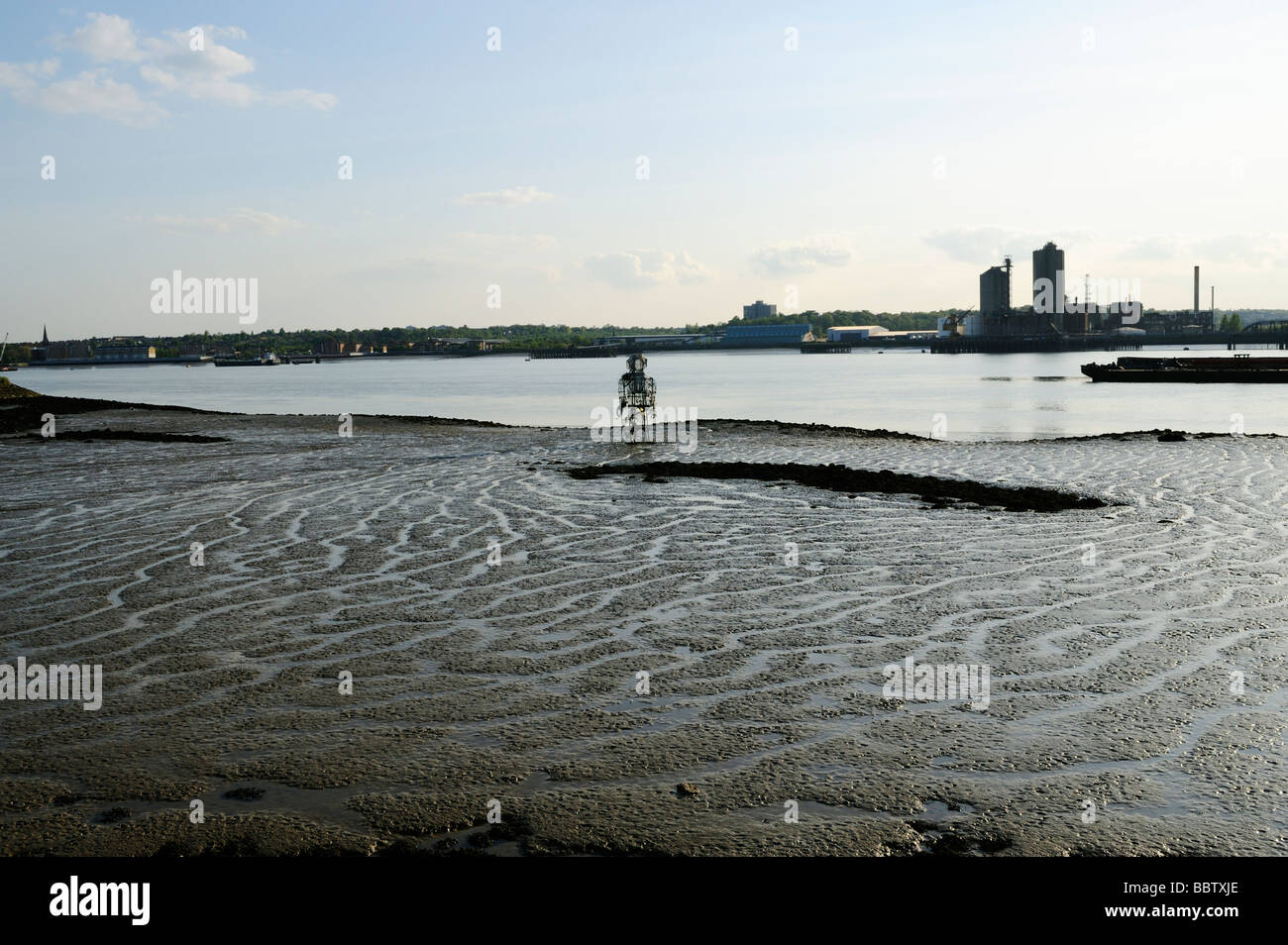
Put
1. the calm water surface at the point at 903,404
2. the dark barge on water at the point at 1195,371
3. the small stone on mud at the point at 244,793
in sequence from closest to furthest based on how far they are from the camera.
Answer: the small stone on mud at the point at 244,793 → the calm water surface at the point at 903,404 → the dark barge on water at the point at 1195,371

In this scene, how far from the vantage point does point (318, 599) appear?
33.0ft

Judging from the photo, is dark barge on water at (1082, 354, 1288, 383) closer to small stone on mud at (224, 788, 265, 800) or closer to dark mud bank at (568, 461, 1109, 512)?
dark mud bank at (568, 461, 1109, 512)

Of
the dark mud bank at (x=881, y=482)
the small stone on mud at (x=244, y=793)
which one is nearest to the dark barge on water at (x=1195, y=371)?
the dark mud bank at (x=881, y=482)

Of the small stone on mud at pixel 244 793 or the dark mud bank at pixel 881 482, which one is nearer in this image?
the small stone on mud at pixel 244 793

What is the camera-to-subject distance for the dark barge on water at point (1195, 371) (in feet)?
271

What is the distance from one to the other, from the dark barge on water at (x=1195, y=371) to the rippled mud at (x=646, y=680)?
77.7 meters

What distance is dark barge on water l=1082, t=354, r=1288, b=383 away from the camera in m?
82.6

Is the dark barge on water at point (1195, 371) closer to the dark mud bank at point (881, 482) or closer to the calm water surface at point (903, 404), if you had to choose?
the calm water surface at point (903, 404)

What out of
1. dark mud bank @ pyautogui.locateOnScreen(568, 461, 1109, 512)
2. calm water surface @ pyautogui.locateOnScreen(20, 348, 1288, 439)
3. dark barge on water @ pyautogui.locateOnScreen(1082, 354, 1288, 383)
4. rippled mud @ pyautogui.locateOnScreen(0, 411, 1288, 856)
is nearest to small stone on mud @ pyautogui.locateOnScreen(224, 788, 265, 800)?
rippled mud @ pyautogui.locateOnScreen(0, 411, 1288, 856)

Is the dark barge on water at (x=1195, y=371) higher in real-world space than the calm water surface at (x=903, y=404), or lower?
higher

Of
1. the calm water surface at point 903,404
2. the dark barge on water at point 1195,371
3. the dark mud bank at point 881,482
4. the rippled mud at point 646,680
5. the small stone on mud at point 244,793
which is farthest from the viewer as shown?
the dark barge on water at point 1195,371

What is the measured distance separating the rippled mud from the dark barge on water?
255 feet
